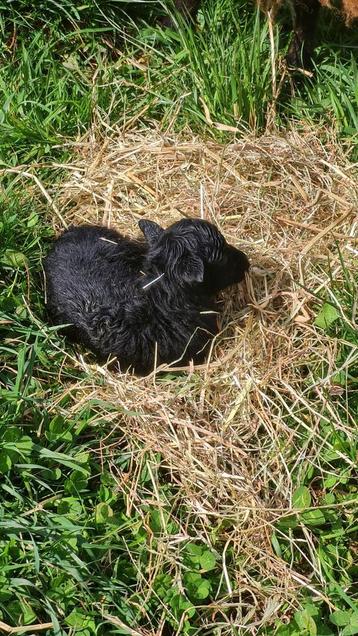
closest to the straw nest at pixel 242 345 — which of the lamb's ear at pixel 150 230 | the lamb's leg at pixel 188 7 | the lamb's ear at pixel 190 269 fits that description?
the lamb's ear at pixel 150 230

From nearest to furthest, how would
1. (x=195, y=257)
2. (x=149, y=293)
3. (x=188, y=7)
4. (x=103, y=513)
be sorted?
(x=103, y=513), (x=195, y=257), (x=149, y=293), (x=188, y=7)

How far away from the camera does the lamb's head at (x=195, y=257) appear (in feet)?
14.5

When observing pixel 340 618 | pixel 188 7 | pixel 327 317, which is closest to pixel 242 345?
pixel 327 317

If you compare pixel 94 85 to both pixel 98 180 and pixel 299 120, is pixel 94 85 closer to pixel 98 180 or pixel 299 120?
pixel 98 180

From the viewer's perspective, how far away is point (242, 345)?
4.64 m

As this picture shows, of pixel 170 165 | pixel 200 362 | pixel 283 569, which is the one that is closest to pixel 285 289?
pixel 200 362

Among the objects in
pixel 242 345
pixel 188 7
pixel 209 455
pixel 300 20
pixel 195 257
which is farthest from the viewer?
pixel 188 7

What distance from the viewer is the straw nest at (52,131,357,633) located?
4086mm

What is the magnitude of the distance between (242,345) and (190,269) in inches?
20.1

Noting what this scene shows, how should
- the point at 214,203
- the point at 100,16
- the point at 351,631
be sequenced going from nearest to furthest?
the point at 351,631 → the point at 214,203 → the point at 100,16

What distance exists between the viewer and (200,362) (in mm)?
4691

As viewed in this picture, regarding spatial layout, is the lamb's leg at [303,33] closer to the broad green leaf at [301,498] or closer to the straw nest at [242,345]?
the straw nest at [242,345]

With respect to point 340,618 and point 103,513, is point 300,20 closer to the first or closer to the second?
point 103,513

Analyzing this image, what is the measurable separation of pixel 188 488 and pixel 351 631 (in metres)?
0.91
